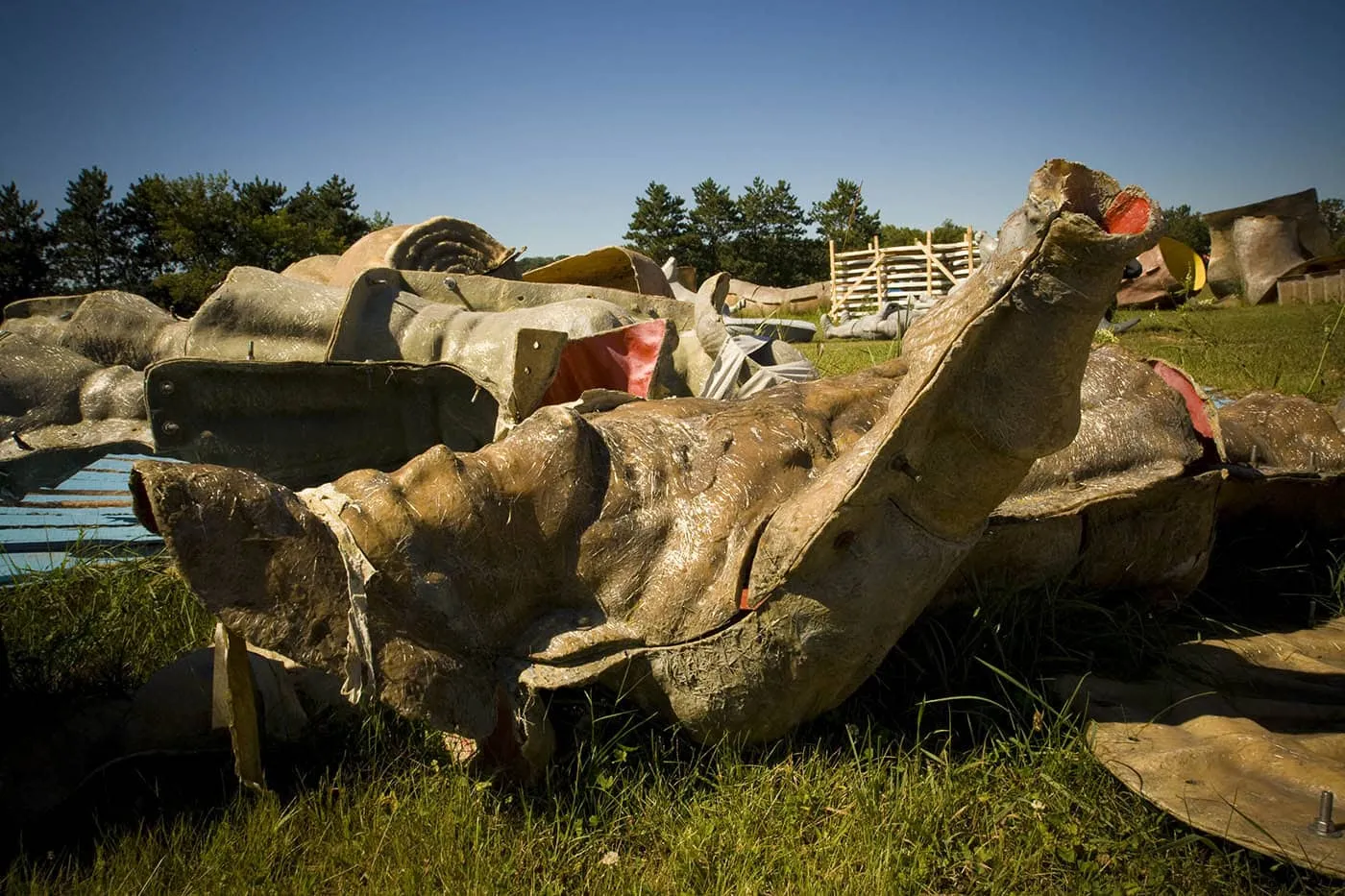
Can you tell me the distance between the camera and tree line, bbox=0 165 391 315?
1641 centimetres

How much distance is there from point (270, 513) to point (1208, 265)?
1776cm

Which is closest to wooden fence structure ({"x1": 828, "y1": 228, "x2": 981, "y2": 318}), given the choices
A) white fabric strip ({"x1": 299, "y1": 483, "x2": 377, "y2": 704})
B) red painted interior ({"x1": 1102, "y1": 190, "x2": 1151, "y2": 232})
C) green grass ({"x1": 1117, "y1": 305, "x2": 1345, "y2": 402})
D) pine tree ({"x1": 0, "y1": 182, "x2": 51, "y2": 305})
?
green grass ({"x1": 1117, "y1": 305, "x2": 1345, "y2": 402})

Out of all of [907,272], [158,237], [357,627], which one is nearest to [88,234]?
[158,237]

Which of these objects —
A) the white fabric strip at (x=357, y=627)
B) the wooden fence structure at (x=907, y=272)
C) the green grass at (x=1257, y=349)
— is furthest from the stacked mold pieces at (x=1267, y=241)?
the white fabric strip at (x=357, y=627)

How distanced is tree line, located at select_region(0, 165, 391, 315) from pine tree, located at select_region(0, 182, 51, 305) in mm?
18

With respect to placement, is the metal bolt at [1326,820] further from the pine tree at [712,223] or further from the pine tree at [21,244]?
the pine tree at [712,223]

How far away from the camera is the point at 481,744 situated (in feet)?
5.75

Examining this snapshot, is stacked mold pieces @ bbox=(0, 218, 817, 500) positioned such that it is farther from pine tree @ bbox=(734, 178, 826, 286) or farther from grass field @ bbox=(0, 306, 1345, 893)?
pine tree @ bbox=(734, 178, 826, 286)

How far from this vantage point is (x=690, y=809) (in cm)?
176

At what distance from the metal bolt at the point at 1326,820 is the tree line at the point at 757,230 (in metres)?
30.2

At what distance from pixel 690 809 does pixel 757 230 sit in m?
32.3

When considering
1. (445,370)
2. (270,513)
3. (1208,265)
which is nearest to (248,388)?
(445,370)

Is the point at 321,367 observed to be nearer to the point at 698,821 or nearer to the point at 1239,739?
the point at 698,821

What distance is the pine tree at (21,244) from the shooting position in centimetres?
1547
